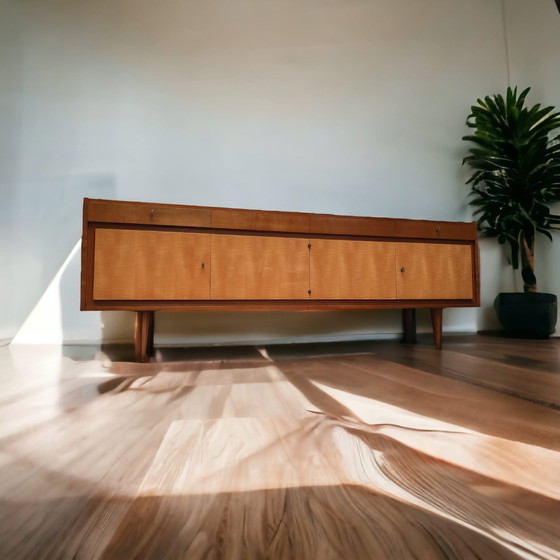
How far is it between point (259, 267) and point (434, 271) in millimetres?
938

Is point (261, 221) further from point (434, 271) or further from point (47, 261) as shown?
point (47, 261)

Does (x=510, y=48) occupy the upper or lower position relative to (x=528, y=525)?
upper

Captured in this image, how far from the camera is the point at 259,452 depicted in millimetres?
509

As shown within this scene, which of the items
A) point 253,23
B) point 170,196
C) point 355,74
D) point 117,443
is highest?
point 253,23

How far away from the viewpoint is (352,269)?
1.59 m

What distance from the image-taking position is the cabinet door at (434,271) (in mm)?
1659

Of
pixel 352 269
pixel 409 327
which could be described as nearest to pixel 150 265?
pixel 352 269

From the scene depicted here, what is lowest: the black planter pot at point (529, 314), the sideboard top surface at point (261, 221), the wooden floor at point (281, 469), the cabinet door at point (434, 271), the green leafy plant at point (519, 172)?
the wooden floor at point (281, 469)

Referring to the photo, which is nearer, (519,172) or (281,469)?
(281,469)

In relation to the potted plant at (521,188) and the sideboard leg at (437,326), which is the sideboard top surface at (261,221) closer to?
the sideboard leg at (437,326)

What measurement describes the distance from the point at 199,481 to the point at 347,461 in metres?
0.22

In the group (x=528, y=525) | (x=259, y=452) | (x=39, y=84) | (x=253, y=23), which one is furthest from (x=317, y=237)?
(x=39, y=84)

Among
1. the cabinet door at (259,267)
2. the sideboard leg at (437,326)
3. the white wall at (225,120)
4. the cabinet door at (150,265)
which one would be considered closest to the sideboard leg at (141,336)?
the cabinet door at (150,265)

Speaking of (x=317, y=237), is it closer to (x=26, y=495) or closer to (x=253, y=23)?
(x=26, y=495)
